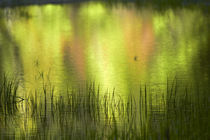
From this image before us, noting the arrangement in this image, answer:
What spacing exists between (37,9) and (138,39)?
43.5 feet

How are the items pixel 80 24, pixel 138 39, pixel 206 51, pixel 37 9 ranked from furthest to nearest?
pixel 37 9
pixel 80 24
pixel 138 39
pixel 206 51

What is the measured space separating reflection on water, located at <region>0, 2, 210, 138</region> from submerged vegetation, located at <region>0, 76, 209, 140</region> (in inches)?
9.9

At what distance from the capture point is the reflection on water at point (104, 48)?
12805mm

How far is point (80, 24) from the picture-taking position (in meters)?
26.1

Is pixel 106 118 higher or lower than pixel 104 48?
lower

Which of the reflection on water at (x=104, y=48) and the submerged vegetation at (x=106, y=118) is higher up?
the reflection on water at (x=104, y=48)

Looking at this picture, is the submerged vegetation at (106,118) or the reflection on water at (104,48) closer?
the submerged vegetation at (106,118)

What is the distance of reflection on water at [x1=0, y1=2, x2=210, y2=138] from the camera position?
12.8 m

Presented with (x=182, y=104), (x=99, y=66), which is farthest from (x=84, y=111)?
(x=99, y=66)

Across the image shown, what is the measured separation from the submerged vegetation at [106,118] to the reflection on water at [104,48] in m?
0.25

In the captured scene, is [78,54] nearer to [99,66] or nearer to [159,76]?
[99,66]

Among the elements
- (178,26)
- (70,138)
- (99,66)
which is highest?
(178,26)

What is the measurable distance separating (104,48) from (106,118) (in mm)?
9489

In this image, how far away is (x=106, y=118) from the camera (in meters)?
8.80
